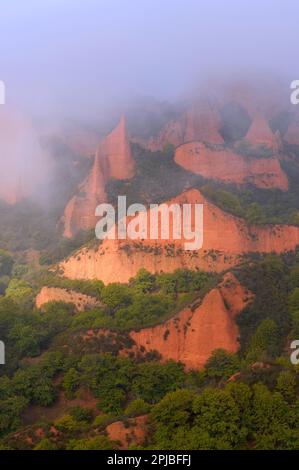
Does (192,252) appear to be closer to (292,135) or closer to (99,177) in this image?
(99,177)

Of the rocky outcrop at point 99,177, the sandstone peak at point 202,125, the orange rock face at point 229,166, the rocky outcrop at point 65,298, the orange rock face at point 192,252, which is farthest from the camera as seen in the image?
the sandstone peak at point 202,125

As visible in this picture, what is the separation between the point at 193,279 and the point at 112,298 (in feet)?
15.1

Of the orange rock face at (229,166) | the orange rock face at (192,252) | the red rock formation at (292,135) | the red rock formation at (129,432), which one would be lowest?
the red rock formation at (129,432)

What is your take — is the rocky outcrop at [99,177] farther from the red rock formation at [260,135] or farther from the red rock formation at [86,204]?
the red rock formation at [260,135]

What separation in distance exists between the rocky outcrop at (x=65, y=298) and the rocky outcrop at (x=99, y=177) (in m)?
11.4

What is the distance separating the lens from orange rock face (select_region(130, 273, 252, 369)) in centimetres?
2991

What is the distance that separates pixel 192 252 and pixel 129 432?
17.7 metres

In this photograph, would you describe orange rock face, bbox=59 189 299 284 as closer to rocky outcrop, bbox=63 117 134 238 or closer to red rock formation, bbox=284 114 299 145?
rocky outcrop, bbox=63 117 134 238

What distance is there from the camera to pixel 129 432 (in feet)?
69.8

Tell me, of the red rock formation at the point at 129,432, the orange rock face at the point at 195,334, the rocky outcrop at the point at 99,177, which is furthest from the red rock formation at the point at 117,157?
the red rock formation at the point at 129,432

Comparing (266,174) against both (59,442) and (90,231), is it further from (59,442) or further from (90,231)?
(59,442)

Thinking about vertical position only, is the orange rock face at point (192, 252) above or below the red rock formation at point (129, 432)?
above

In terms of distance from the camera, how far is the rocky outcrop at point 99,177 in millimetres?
50219

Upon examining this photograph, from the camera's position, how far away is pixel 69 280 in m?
39.0
